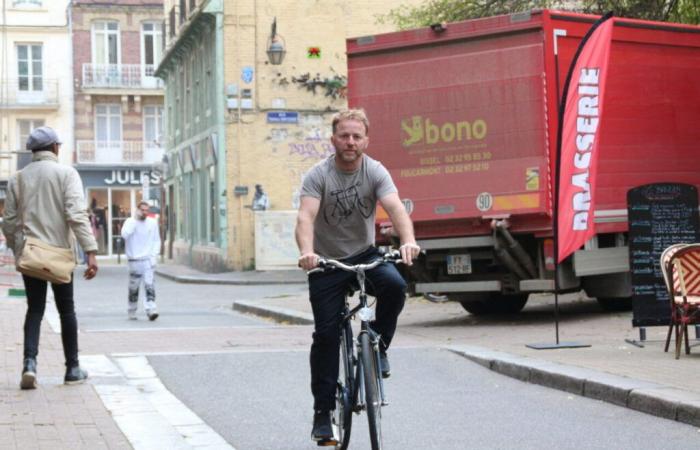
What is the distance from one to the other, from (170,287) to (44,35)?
3238 cm

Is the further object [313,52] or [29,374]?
[313,52]

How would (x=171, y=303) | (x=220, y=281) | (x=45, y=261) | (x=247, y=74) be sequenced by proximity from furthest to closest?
(x=247, y=74) → (x=220, y=281) → (x=171, y=303) → (x=45, y=261)

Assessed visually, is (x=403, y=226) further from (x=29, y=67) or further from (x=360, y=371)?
(x=29, y=67)

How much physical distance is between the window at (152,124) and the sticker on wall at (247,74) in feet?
85.7

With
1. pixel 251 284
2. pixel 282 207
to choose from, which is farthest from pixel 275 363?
pixel 282 207

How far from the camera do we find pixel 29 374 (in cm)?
955

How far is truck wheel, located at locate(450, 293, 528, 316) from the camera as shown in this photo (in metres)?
17.5

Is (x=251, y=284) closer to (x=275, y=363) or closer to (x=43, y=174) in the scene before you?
(x=275, y=363)

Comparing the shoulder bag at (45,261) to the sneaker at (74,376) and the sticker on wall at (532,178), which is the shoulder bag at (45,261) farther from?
the sticker on wall at (532,178)

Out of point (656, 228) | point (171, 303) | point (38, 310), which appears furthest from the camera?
point (171, 303)

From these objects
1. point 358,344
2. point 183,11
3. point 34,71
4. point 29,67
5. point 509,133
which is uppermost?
point 29,67

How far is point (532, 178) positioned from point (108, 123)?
160ft

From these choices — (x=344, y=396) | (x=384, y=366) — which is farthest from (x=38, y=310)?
(x=384, y=366)

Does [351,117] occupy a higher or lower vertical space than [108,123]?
lower
